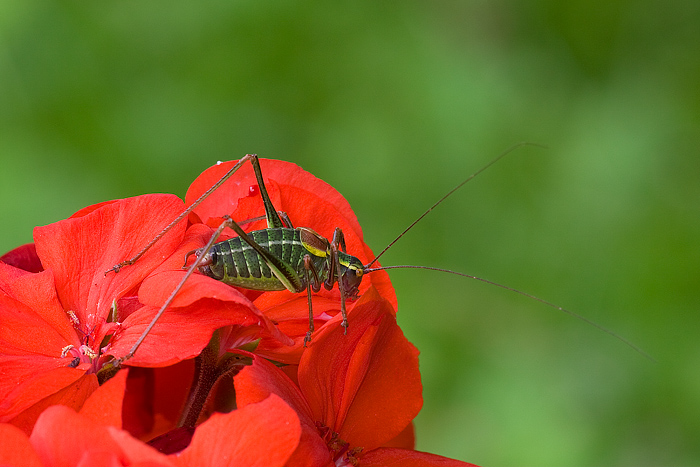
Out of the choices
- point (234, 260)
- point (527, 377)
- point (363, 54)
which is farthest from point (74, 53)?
point (527, 377)

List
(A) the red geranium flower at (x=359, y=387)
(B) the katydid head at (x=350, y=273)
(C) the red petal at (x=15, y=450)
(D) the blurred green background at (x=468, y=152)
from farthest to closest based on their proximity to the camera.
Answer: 1. (D) the blurred green background at (x=468, y=152)
2. (B) the katydid head at (x=350, y=273)
3. (A) the red geranium flower at (x=359, y=387)
4. (C) the red petal at (x=15, y=450)

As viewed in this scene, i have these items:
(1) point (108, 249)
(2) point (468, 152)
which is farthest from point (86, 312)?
(2) point (468, 152)

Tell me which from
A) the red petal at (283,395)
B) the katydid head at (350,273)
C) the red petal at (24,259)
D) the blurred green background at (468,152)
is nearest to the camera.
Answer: the red petal at (283,395)

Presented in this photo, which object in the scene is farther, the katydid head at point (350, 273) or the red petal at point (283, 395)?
the katydid head at point (350, 273)

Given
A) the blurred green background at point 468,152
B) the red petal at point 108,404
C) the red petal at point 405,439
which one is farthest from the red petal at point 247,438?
the blurred green background at point 468,152

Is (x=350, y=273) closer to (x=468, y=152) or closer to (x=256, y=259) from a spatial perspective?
(x=256, y=259)

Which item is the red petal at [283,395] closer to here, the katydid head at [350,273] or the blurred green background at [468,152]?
the katydid head at [350,273]
